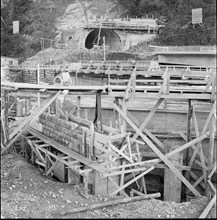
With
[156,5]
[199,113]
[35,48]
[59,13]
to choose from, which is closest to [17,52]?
[35,48]

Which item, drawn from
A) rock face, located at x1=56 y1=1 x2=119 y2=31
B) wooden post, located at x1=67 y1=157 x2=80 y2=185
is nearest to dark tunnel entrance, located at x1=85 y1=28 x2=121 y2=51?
rock face, located at x1=56 y1=1 x2=119 y2=31

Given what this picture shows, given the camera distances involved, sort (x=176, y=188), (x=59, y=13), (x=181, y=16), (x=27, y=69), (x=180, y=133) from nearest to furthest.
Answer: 1. (x=176, y=188)
2. (x=180, y=133)
3. (x=27, y=69)
4. (x=181, y=16)
5. (x=59, y=13)

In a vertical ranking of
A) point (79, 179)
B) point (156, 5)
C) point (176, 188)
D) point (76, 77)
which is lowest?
point (176, 188)

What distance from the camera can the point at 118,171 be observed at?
12.6 meters

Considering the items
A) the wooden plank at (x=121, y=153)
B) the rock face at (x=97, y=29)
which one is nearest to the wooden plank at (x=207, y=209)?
the wooden plank at (x=121, y=153)

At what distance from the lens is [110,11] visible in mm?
55500

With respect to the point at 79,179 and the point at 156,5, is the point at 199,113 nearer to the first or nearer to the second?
the point at 79,179

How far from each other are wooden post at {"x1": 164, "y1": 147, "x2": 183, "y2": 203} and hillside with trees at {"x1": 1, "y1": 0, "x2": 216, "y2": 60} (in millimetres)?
28159

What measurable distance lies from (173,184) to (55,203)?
6.89 meters

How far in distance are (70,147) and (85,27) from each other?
37.4 metres

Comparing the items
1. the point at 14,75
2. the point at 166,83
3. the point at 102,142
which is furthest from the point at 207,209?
the point at 14,75

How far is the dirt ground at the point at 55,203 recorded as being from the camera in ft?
33.7

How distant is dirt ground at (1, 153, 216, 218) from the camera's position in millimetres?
10266

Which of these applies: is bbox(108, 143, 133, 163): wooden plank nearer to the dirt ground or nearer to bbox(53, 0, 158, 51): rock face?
the dirt ground
